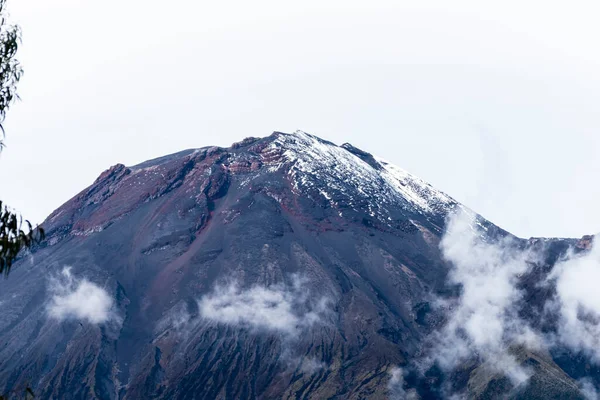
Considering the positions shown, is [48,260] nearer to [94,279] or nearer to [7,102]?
[94,279]

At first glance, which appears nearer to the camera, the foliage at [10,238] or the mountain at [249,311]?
the foliage at [10,238]

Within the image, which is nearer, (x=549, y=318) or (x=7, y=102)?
(x=7, y=102)

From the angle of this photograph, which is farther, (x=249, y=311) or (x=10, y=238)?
(x=249, y=311)

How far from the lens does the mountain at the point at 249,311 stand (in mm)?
161625

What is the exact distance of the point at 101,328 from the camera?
17500cm

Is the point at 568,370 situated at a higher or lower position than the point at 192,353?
higher

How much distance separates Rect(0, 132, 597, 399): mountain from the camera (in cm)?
16162

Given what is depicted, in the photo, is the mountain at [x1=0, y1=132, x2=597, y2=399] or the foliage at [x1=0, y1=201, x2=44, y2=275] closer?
the foliage at [x1=0, y1=201, x2=44, y2=275]

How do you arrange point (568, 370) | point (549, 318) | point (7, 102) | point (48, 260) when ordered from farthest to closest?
point (48, 260) → point (549, 318) → point (568, 370) → point (7, 102)

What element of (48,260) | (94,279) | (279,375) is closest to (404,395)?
(279,375)

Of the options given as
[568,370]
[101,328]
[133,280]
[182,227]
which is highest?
[568,370]

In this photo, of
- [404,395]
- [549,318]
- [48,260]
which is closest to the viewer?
[404,395]

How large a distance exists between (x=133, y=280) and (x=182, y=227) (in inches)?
645

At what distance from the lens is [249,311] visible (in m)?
176
